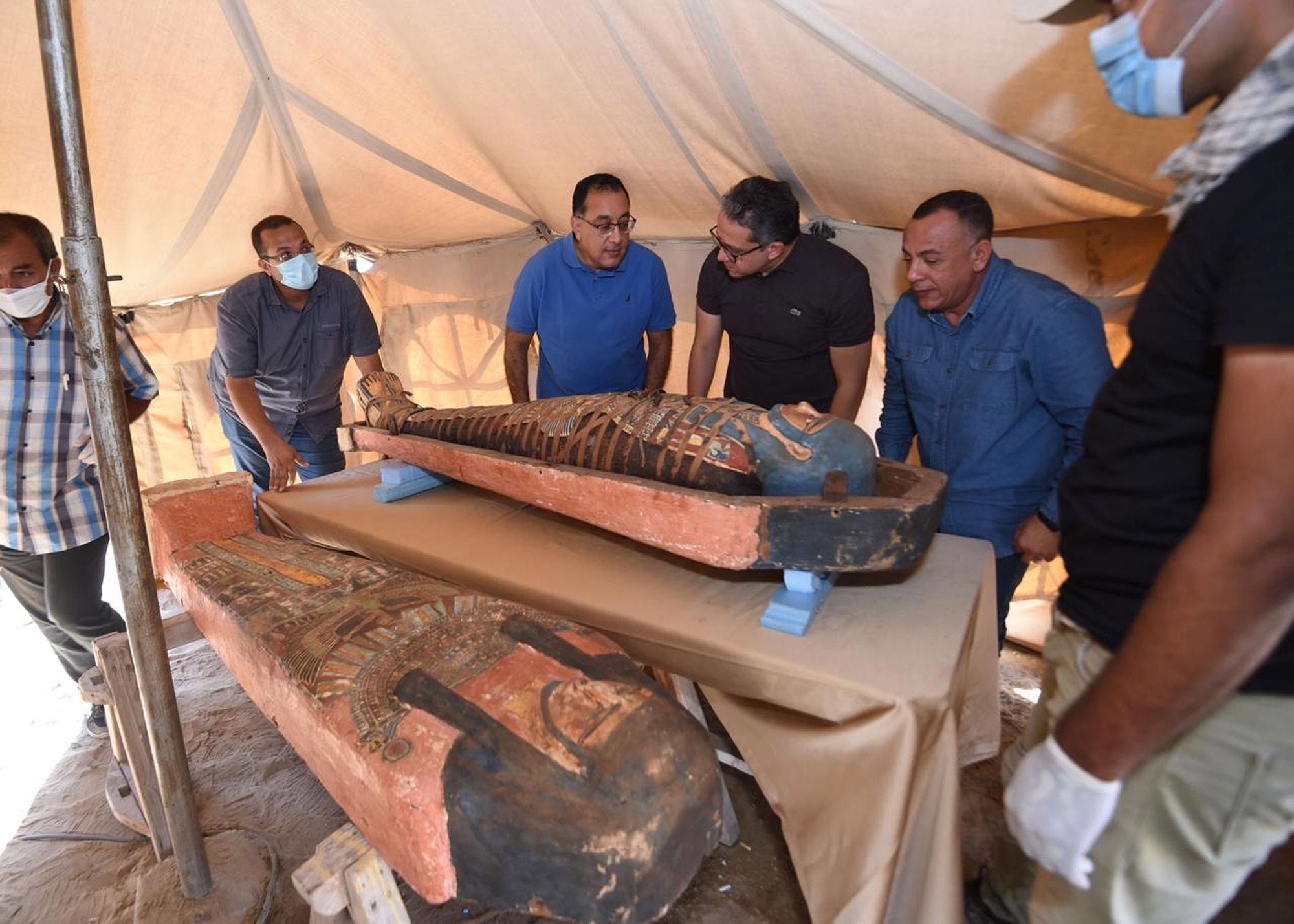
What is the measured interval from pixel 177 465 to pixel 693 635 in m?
6.43

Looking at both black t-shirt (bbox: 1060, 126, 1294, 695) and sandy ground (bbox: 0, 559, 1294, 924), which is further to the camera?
sandy ground (bbox: 0, 559, 1294, 924)

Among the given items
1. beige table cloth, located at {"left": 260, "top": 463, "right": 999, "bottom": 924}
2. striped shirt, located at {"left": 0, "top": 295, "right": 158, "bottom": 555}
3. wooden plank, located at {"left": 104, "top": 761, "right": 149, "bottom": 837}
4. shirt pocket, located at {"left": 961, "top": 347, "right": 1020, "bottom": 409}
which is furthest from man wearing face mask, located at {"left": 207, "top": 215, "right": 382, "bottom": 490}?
shirt pocket, located at {"left": 961, "top": 347, "right": 1020, "bottom": 409}

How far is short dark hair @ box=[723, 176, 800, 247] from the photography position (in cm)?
265

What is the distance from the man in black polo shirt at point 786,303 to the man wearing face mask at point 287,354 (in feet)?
6.99

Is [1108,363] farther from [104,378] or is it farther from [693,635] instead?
[104,378]

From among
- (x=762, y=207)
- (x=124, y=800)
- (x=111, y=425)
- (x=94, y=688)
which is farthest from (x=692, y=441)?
(x=124, y=800)

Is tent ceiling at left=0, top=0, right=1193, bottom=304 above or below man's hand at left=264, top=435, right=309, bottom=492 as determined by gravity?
above

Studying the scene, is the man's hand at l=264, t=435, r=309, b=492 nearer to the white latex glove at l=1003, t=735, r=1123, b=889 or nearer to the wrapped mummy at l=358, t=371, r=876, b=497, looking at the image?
the wrapped mummy at l=358, t=371, r=876, b=497

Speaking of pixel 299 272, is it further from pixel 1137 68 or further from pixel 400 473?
pixel 1137 68

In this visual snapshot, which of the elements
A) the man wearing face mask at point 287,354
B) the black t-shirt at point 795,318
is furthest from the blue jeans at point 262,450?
the black t-shirt at point 795,318

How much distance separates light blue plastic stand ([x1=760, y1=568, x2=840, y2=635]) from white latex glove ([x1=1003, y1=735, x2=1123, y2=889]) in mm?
614

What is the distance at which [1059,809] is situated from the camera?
104cm

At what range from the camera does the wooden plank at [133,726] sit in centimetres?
207

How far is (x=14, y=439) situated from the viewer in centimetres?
260
